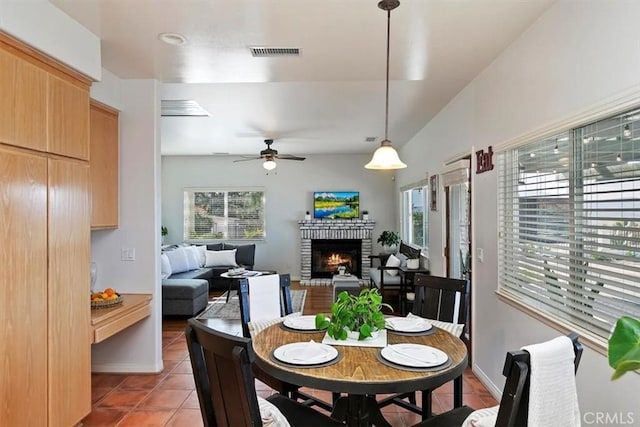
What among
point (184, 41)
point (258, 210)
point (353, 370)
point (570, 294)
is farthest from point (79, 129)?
point (258, 210)

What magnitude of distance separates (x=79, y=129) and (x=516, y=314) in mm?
3217

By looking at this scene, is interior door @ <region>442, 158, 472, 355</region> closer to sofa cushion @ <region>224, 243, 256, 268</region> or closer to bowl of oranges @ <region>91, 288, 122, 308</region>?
bowl of oranges @ <region>91, 288, 122, 308</region>

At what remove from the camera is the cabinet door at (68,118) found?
2266 millimetres

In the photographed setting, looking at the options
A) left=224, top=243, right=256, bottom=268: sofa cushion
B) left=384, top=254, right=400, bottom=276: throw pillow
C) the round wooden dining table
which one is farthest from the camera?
left=224, top=243, right=256, bottom=268: sofa cushion

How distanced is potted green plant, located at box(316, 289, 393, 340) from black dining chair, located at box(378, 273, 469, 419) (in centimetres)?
72

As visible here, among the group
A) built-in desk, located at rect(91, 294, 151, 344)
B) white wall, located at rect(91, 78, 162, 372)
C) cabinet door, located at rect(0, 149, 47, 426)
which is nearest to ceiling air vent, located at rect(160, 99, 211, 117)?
white wall, located at rect(91, 78, 162, 372)

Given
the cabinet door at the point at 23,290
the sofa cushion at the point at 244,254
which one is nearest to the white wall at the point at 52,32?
the cabinet door at the point at 23,290

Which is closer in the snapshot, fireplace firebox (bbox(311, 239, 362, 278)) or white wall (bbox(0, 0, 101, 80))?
white wall (bbox(0, 0, 101, 80))

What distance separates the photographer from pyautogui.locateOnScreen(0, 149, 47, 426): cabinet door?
194cm

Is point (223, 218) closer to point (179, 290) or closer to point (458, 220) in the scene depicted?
point (179, 290)

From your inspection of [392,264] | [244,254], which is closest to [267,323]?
[392,264]

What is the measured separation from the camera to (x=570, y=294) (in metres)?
2.15

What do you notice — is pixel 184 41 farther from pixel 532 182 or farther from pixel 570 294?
pixel 570 294

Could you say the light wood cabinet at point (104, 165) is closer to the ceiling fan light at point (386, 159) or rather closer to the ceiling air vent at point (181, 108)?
the ceiling air vent at point (181, 108)
